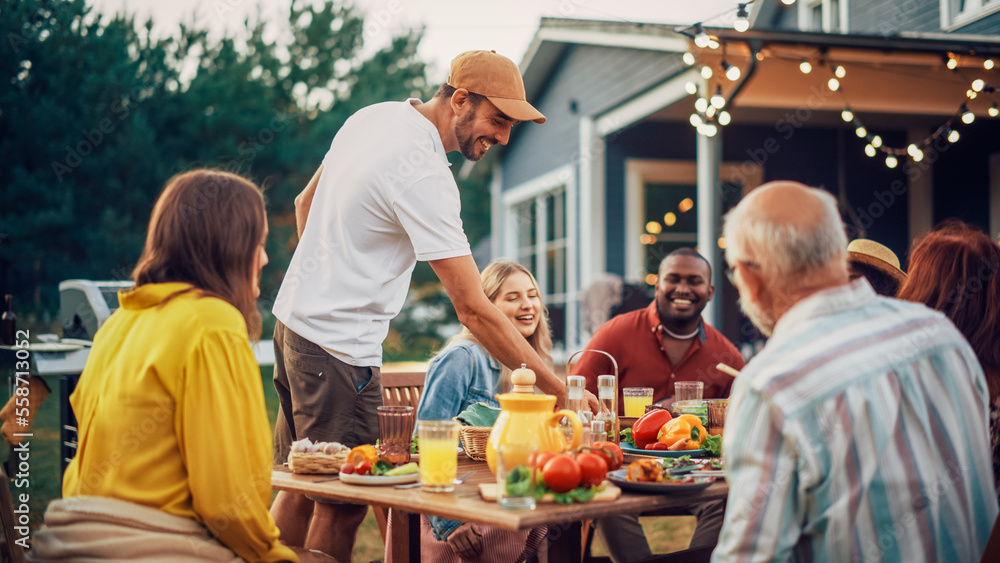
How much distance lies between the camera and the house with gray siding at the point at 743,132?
294 inches

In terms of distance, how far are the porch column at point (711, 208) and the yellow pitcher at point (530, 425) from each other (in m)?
5.71

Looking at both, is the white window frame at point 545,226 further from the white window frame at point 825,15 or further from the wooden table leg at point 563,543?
the wooden table leg at point 563,543

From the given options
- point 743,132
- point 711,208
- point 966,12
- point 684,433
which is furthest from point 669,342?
point 743,132

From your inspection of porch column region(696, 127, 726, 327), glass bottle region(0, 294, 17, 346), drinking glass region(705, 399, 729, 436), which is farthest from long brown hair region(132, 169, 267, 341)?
porch column region(696, 127, 726, 327)

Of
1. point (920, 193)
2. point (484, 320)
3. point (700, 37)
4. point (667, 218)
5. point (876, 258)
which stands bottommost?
point (484, 320)

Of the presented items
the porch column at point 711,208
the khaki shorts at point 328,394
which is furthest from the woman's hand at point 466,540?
the porch column at point 711,208

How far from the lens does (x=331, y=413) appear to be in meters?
2.84

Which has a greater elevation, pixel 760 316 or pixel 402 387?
pixel 760 316

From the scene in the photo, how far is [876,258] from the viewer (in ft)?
Answer: 11.7

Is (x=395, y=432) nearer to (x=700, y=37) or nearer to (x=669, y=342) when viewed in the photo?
(x=669, y=342)

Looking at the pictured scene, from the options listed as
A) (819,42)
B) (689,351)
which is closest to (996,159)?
(819,42)

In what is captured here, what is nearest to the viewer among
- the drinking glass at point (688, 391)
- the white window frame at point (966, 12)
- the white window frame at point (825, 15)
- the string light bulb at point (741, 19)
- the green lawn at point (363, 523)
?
the drinking glass at point (688, 391)

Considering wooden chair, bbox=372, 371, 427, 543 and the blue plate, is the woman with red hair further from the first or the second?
wooden chair, bbox=372, 371, 427, 543

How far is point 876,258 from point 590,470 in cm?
208
